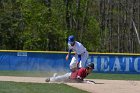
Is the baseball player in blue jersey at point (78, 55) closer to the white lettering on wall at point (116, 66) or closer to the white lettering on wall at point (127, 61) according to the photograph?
the white lettering on wall at point (116, 66)

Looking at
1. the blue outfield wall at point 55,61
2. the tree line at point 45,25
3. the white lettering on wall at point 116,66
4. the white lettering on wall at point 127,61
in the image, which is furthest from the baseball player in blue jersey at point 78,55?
the tree line at point 45,25

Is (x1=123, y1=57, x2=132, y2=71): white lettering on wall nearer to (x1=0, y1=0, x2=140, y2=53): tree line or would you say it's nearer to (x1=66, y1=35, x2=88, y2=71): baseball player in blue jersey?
(x1=66, y1=35, x2=88, y2=71): baseball player in blue jersey

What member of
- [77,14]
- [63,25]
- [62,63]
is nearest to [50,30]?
[63,25]

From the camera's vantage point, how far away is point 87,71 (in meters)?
17.2

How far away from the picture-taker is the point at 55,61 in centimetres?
2886

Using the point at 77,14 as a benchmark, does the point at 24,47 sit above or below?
below

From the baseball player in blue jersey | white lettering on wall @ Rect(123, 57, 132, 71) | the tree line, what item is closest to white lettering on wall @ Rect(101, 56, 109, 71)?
white lettering on wall @ Rect(123, 57, 132, 71)

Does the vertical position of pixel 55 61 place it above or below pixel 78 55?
below

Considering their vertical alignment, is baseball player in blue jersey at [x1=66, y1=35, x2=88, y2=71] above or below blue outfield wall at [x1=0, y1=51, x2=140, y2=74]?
above

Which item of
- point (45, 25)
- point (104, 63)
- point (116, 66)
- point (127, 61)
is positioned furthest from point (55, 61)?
point (45, 25)

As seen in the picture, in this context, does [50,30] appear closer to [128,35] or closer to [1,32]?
[1,32]

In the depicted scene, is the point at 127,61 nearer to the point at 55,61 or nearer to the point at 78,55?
the point at 55,61

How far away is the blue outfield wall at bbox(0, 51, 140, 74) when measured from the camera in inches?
1128

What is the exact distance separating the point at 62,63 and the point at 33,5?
2255 centimetres
